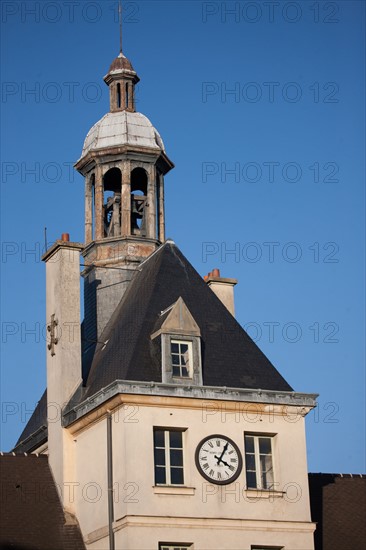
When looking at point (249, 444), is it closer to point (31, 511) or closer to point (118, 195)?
point (31, 511)

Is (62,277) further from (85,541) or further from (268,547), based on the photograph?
(268,547)

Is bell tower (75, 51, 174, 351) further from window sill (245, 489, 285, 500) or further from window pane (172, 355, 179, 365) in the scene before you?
window sill (245, 489, 285, 500)

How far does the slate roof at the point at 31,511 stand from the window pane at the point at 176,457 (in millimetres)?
3893

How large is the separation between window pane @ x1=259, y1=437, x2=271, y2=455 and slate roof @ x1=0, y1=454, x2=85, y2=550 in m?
6.10

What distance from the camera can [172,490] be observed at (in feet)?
113

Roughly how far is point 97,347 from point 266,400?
22.1 ft

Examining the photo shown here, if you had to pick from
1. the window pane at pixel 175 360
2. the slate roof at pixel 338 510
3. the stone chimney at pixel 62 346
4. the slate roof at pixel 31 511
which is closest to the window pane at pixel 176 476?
the window pane at pixel 175 360

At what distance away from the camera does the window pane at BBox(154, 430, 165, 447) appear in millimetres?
34906

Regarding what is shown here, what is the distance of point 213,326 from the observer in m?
38.6

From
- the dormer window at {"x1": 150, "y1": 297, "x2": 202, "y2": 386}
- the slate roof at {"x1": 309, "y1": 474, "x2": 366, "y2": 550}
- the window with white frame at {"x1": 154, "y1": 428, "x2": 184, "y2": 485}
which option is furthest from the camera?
the slate roof at {"x1": 309, "y1": 474, "x2": 366, "y2": 550}

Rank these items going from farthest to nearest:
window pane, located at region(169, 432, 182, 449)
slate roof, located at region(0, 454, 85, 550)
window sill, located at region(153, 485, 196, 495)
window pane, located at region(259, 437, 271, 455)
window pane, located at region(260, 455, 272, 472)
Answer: window pane, located at region(259, 437, 271, 455) < window pane, located at region(260, 455, 272, 472) < window pane, located at region(169, 432, 182, 449) < slate roof, located at region(0, 454, 85, 550) < window sill, located at region(153, 485, 196, 495)

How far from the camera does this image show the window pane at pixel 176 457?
115 feet

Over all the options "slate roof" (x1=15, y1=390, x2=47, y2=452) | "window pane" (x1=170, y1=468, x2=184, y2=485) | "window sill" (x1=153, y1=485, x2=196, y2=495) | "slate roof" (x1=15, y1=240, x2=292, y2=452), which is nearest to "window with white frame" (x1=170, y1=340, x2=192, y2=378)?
"slate roof" (x1=15, y1=240, x2=292, y2=452)

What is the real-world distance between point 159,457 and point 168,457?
0.91ft
